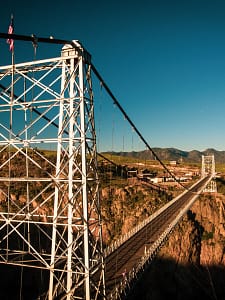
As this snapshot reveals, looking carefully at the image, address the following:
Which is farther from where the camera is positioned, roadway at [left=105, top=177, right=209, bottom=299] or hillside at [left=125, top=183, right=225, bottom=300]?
hillside at [left=125, top=183, right=225, bottom=300]

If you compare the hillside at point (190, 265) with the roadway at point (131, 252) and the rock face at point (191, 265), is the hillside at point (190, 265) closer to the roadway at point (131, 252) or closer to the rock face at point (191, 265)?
the rock face at point (191, 265)

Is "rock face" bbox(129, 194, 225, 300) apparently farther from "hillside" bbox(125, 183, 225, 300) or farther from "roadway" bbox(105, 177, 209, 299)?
"roadway" bbox(105, 177, 209, 299)

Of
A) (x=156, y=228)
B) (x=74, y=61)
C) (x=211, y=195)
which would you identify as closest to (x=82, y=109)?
(x=74, y=61)

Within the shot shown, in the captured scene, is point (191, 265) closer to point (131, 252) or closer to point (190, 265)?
point (190, 265)

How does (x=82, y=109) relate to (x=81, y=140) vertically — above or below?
above

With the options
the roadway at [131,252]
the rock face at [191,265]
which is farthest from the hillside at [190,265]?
the roadway at [131,252]

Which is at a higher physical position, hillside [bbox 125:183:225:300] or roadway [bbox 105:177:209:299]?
roadway [bbox 105:177:209:299]

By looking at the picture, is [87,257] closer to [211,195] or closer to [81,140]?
[81,140]

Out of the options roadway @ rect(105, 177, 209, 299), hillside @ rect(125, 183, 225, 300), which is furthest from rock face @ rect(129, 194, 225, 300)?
roadway @ rect(105, 177, 209, 299)
